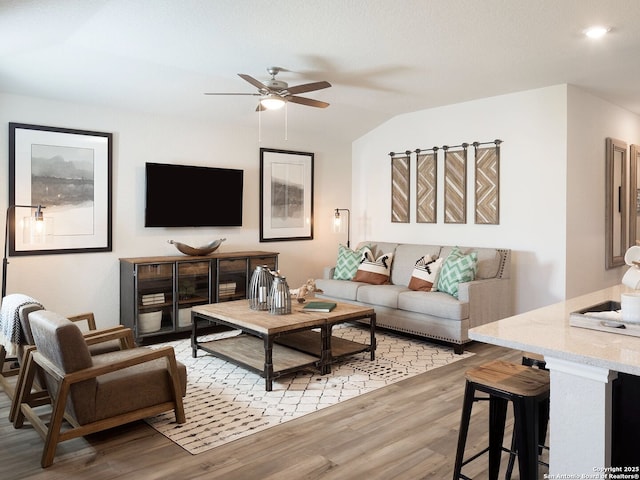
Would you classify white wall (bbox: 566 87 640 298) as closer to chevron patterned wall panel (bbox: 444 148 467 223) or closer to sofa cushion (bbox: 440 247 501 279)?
sofa cushion (bbox: 440 247 501 279)

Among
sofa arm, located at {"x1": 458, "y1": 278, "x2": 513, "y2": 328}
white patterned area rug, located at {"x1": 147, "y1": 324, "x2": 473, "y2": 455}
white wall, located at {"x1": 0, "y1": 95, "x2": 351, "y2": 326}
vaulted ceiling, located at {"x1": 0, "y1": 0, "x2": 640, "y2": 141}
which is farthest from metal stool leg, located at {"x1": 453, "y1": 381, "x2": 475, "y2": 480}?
white wall, located at {"x1": 0, "y1": 95, "x2": 351, "y2": 326}

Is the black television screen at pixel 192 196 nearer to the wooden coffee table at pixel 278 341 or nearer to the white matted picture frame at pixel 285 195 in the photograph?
the white matted picture frame at pixel 285 195

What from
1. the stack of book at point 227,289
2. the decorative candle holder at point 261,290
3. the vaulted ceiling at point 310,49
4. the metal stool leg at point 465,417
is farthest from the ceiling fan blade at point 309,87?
the metal stool leg at point 465,417

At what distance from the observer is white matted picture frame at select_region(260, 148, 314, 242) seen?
6570mm

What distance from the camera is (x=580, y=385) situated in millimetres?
1755

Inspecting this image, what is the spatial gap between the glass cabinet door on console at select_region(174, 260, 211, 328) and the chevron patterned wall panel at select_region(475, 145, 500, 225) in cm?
322

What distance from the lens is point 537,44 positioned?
402cm

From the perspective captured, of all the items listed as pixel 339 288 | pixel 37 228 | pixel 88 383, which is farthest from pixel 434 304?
pixel 37 228

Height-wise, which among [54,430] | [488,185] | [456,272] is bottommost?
[54,430]

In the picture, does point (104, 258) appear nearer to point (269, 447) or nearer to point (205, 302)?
point (205, 302)

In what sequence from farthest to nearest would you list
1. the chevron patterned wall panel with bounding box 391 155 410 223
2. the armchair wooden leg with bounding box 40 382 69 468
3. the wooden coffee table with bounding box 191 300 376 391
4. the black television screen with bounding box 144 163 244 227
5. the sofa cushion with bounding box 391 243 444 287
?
the chevron patterned wall panel with bounding box 391 155 410 223
the sofa cushion with bounding box 391 243 444 287
the black television screen with bounding box 144 163 244 227
the wooden coffee table with bounding box 191 300 376 391
the armchair wooden leg with bounding box 40 382 69 468

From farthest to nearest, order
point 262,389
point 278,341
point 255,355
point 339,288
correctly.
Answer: point 339,288 → point 278,341 → point 255,355 → point 262,389

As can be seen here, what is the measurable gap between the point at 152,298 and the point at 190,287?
42 cm

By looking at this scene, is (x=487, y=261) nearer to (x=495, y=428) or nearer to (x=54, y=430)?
(x=495, y=428)
